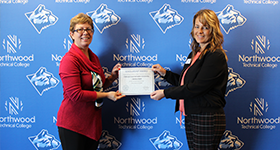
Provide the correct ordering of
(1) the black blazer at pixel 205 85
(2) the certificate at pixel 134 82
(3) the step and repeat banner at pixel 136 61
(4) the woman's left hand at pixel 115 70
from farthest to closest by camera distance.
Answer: (3) the step and repeat banner at pixel 136 61, (4) the woman's left hand at pixel 115 70, (2) the certificate at pixel 134 82, (1) the black blazer at pixel 205 85

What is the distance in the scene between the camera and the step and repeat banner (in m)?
1.58

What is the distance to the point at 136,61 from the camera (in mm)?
1595

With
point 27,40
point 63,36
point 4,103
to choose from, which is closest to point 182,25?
point 63,36

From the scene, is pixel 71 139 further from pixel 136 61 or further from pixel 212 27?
pixel 212 27

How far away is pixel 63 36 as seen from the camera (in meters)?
1.60

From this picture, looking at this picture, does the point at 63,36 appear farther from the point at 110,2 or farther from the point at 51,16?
the point at 110,2

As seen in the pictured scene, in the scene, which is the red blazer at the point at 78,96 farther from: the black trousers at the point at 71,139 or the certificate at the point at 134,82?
the certificate at the point at 134,82

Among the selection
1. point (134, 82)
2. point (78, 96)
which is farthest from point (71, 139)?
point (134, 82)

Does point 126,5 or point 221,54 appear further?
point 126,5

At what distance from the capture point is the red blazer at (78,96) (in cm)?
106

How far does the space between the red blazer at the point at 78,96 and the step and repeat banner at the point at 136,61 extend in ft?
1.44

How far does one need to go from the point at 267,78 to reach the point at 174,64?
1022 mm

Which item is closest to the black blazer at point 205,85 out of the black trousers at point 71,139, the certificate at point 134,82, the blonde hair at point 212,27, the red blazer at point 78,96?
the blonde hair at point 212,27

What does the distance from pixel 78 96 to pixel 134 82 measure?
1.60ft
